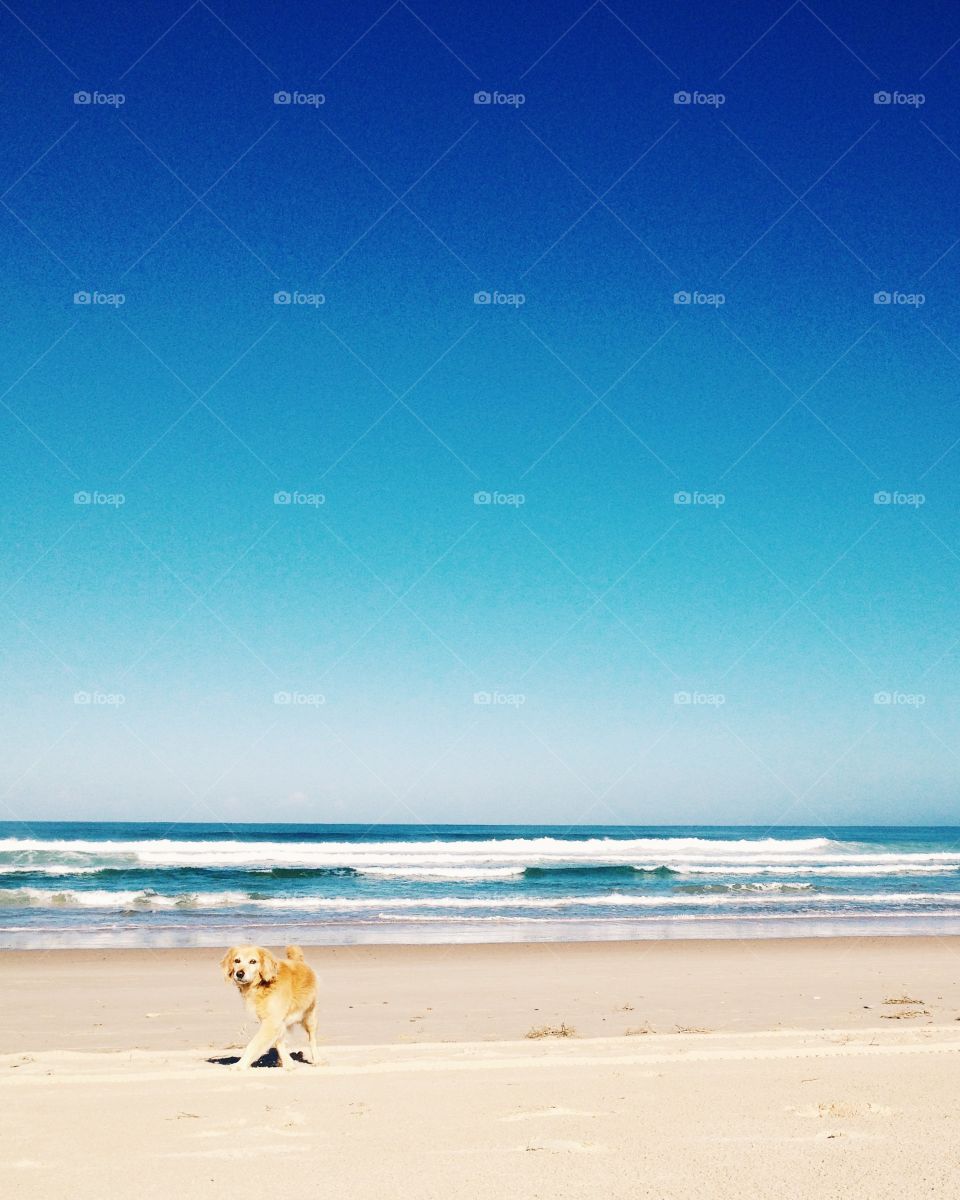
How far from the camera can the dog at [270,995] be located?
675cm

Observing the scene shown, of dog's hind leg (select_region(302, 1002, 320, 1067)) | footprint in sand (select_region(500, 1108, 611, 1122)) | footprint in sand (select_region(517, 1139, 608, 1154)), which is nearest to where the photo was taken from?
footprint in sand (select_region(517, 1139, 608, 1154))

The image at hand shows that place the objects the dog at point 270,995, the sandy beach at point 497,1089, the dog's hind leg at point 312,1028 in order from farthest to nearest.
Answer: the dog's hind leg at point 312,1028 → the dog at point 270,995 → the sandy beach at point 497,1089

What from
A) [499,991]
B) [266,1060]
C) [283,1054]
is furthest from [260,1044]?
[499,991]

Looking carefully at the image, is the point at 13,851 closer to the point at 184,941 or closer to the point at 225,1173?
the point at 184,941

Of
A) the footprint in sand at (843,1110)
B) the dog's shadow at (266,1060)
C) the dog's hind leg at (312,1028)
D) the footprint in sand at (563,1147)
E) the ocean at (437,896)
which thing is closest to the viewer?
the footprint in sand at (563,1147)

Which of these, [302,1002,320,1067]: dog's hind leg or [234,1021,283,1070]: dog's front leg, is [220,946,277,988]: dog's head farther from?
[302,1002,320,1067]: dog's hind leg

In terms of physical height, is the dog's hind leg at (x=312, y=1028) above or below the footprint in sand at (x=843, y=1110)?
below

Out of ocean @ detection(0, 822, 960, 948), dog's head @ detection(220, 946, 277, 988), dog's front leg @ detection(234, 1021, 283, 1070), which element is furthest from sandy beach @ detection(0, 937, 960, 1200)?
ocean @ detection(0, 822, 960, 948)

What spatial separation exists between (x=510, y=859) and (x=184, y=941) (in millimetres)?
26381

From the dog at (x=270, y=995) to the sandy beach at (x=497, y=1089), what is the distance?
195 mm

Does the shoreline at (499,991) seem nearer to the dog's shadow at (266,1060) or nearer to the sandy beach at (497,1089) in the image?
the sandy beach at (497,1089)

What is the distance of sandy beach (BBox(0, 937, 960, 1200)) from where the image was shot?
378 cm

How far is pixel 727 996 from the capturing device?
1113cm

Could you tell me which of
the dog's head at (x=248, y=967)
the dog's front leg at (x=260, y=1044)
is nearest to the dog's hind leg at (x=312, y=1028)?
the dog's front leg at (x=260, y=1044)
